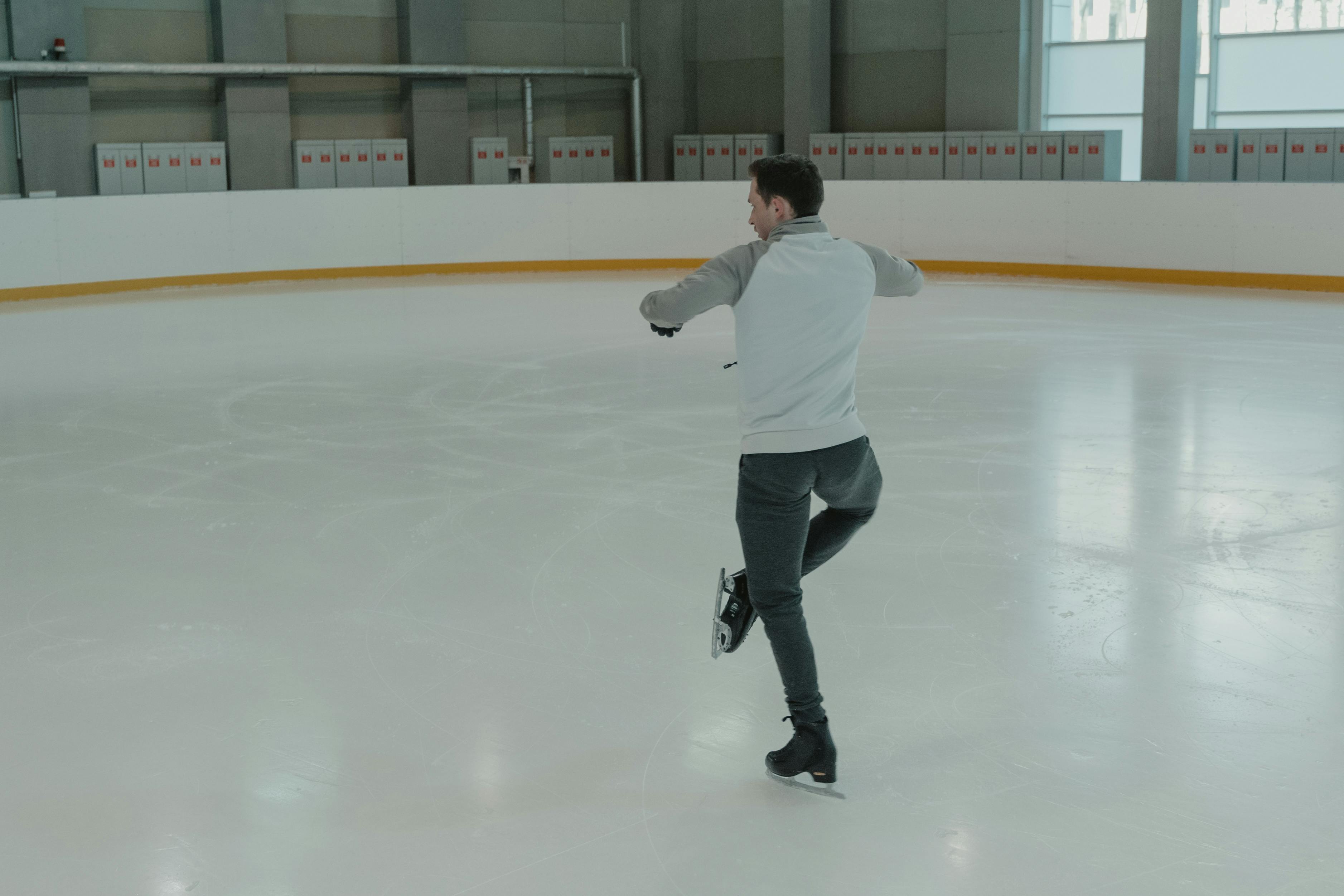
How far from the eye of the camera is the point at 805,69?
18.8m

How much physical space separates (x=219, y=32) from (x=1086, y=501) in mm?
15155

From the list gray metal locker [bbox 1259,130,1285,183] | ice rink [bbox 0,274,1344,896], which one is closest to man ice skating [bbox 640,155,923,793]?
ice rink [bbox 0,274,1344,896]

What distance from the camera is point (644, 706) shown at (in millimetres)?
3734

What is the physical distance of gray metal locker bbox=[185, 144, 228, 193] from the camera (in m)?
16.8

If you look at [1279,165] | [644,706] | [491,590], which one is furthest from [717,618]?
[1279,165]

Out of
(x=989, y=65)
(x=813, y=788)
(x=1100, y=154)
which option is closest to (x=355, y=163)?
(x=989, y=65)

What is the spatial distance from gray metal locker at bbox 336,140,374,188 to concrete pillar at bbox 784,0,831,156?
570 cm

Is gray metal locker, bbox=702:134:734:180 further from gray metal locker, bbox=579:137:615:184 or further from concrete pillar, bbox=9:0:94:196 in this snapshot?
concrete pillar, bbox=9:0:94:196

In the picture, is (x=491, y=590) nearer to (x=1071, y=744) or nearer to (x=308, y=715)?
(x=308, y=715)

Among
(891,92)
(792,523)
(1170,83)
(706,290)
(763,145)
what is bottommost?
(792,523)

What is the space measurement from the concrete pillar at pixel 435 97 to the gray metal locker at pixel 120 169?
12.1 feet

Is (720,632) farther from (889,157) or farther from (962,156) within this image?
(889,157)

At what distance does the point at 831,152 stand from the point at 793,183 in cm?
1570

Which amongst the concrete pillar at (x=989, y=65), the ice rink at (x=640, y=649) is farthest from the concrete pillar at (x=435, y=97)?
the ice rink at (x=640, y=649)
